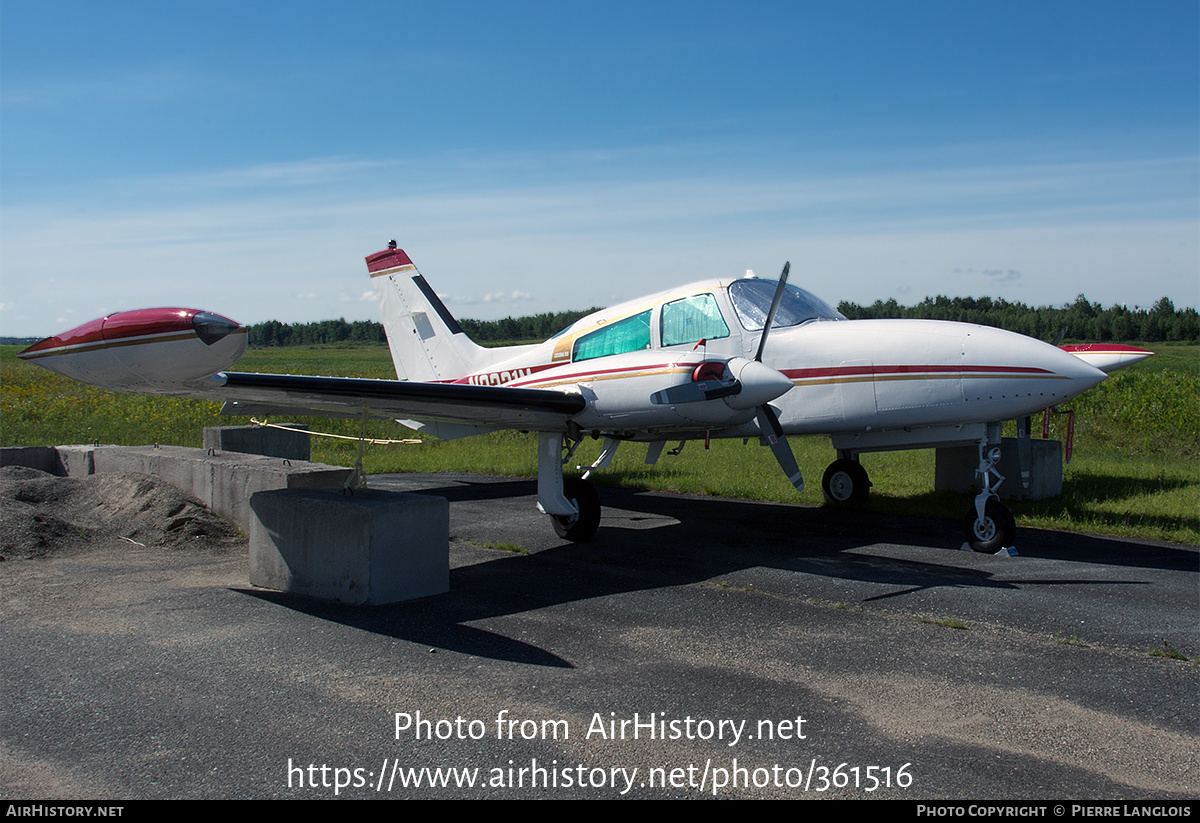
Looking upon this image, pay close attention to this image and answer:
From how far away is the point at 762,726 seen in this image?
4.68 metres

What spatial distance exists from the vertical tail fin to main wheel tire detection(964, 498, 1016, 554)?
746cm

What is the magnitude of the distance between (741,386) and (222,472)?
7140 millimetres

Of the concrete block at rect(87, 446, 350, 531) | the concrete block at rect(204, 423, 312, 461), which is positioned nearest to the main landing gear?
the concrete block at rect(87, 446, 350, 531)

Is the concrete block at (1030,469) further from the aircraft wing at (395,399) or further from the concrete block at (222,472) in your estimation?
the concrete block at (222,472)

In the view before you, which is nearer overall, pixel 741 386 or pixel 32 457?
pixel 741 386

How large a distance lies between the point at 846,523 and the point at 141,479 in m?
9.66

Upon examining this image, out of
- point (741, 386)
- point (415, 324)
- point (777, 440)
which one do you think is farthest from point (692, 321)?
point (415, 324)

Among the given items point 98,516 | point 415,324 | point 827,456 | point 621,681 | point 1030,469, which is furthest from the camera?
point 827,456

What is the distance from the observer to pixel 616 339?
10000mm

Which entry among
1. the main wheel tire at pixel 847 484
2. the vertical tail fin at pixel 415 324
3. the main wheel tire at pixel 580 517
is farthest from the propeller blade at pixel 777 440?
the vertical tail fin at pixel 415 324

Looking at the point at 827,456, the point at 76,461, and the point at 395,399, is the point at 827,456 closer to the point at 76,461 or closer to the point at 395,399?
the point at 395,399

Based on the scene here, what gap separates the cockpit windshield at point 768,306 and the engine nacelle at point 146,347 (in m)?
5.69
